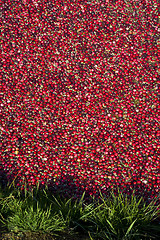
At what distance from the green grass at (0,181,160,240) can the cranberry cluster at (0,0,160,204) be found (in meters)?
0.47

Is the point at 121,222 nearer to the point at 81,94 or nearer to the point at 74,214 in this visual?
the point at 74,214

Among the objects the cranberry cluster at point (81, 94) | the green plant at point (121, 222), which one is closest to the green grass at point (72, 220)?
the green plant at point (121, 222)

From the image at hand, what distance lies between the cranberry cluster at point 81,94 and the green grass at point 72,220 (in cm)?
47

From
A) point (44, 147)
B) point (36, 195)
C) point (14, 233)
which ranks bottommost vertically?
point (14, 233)

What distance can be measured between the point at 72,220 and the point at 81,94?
7.14 ft

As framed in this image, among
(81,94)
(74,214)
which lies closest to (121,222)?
(74,214)

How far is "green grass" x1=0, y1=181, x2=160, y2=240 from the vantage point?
380 cm

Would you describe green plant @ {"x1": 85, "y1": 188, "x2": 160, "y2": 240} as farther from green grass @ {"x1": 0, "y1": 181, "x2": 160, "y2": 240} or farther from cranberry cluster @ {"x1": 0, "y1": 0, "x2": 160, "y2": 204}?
cranberry cluster @ {"x1": 0, "y1": 0, "x2": 160, "y2": 204}

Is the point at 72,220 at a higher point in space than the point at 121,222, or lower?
lower

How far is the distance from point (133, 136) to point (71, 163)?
3.78 ft

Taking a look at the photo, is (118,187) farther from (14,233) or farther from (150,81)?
(150,81)

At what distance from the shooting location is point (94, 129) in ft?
16.2

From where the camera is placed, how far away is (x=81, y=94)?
17.0 feet

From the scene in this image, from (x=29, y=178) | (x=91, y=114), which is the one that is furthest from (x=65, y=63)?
(x=29, y=178)
